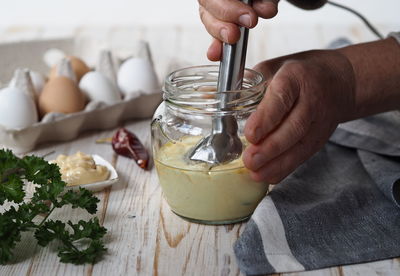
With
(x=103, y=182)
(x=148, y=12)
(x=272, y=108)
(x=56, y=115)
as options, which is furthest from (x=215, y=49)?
(x=148, y=12)

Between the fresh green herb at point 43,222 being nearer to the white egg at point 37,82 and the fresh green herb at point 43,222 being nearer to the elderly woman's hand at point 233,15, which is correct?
the elderly woman's hand at point 233,15

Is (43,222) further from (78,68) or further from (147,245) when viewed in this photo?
(78,68)

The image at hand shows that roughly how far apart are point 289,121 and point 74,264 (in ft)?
1.60

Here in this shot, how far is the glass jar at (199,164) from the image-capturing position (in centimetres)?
128

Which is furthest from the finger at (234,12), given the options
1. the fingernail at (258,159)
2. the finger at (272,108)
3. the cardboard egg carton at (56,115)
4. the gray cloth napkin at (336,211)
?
the cardboard egg carton at (56,115)

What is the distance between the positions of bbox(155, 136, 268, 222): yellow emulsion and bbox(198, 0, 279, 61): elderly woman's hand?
22 cm

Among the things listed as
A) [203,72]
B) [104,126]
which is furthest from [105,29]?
[203,72]

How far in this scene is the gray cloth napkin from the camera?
1213mm

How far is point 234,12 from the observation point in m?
1.25

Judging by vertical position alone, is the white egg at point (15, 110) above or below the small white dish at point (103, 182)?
above

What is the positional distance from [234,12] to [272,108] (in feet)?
0.64

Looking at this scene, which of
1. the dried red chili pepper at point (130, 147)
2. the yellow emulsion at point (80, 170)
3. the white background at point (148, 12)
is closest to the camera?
the yellow emulsion at point (80, 170)

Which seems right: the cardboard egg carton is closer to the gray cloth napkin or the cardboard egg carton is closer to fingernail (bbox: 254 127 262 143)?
the gray cloth napkin

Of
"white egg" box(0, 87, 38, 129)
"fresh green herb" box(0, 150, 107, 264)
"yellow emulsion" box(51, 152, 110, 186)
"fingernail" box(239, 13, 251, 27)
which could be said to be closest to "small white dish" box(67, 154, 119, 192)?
"yellow emulsion" box(51, 152, 110, 186)
